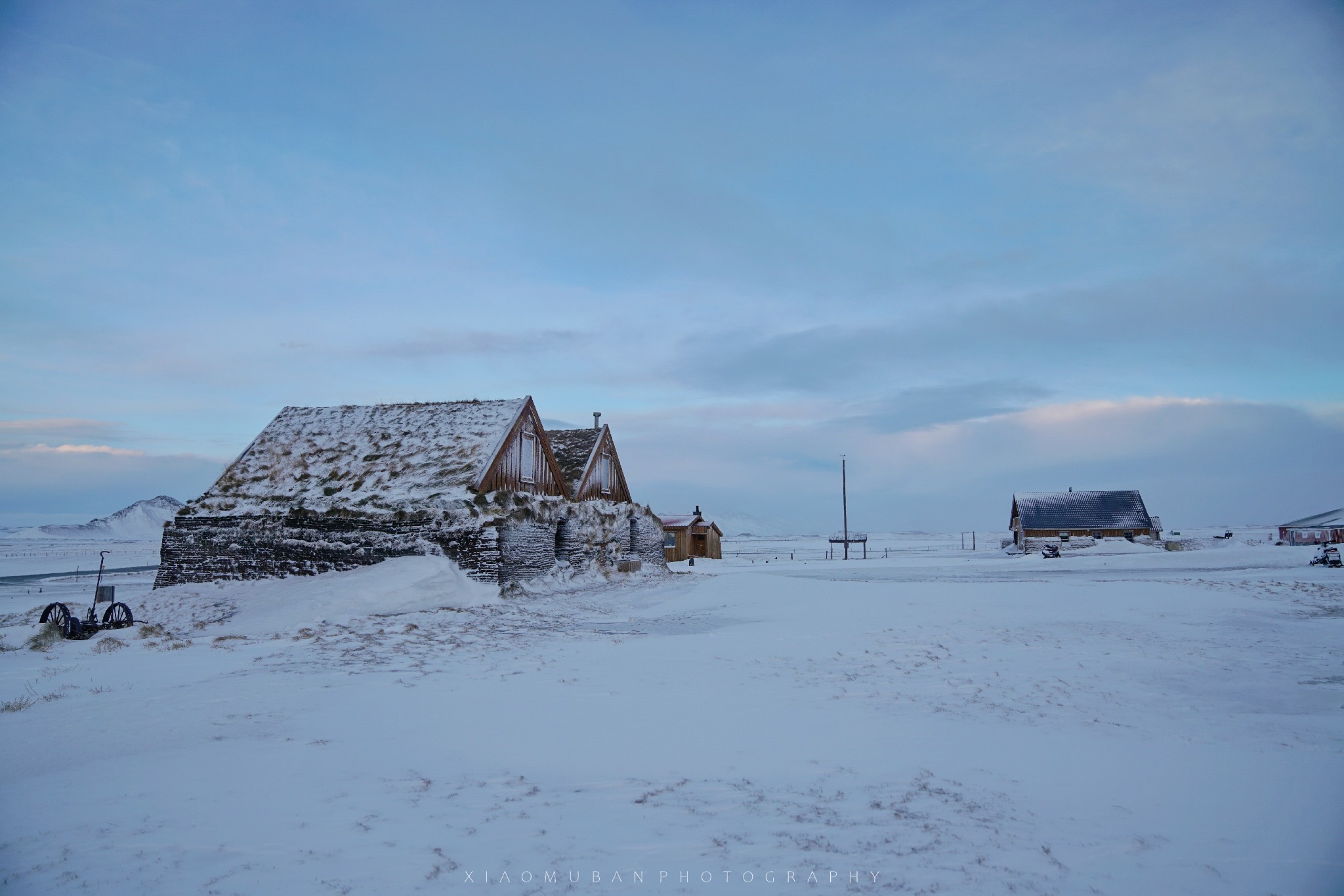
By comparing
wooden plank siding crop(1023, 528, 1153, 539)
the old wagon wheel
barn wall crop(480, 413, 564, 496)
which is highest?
barn wall crop(480, 413, 564, 496)

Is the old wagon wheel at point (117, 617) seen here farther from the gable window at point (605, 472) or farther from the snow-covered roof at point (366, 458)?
the gable window at point (605, 472)

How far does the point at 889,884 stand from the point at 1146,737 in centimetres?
432

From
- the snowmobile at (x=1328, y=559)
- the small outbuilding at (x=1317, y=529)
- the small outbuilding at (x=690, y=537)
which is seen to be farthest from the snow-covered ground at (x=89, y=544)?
the small outbuilding at (x=1317, y=529)

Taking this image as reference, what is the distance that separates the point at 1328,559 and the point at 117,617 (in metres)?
43.8

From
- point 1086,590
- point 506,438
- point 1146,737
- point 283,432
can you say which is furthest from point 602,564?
point 1146,737

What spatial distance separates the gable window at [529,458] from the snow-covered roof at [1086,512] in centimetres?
5257

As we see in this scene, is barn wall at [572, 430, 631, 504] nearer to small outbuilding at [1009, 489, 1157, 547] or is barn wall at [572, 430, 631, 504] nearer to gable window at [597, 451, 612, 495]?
gable window at [597, 451, 612, 495]

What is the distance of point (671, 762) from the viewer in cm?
581

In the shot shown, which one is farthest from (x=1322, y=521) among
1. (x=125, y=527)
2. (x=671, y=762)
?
(x=125, y=527)

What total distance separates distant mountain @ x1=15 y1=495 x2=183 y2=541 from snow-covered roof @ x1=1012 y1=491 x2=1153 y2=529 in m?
126

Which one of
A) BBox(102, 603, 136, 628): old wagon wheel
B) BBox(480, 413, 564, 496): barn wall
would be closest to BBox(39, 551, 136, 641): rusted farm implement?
BBox(102, 603, 136, 628): old wagon wheel

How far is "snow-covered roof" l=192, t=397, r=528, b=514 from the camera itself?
20.9 meters

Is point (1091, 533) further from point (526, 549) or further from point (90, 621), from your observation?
point (90, 621)

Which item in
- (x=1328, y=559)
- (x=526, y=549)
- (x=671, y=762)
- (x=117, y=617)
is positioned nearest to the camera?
(x=671, y=762)
